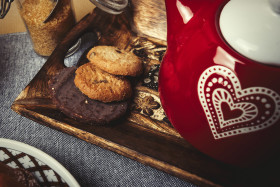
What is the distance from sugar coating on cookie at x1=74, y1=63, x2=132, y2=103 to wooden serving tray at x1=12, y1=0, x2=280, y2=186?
4cm

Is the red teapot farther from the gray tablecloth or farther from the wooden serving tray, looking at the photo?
the gray tablecloth

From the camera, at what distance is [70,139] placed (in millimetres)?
543

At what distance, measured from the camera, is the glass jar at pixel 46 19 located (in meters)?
0.63

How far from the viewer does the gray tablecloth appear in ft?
1.61

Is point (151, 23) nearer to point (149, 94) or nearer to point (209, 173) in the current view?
point (149, 94)

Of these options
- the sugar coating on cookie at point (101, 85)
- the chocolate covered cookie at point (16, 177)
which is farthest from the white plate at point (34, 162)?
the sugar coating on cookie at point (101, 85)

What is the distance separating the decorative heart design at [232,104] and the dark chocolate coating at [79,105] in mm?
177

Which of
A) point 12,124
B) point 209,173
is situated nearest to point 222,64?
point 209,173

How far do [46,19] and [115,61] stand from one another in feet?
0.80

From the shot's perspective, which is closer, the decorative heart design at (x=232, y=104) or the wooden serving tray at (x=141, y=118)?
the decorative heart design at (x=232, y=104)

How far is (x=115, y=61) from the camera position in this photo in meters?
0.50

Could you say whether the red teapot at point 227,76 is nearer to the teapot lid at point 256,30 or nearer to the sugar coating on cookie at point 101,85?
the teapot lid at point 256,30

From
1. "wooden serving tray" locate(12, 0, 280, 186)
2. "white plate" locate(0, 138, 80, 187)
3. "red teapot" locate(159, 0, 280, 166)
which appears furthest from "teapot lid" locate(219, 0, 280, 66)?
"white plate" locate(0, 138, 80, 187)

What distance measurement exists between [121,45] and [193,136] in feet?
1.02
